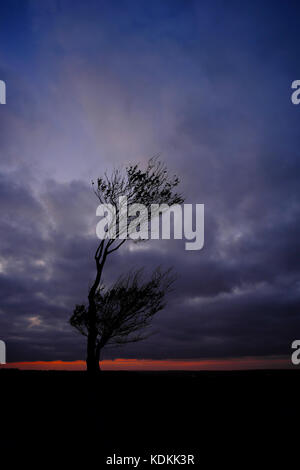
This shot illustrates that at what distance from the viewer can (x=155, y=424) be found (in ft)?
24.7

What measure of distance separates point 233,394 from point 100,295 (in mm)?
11144

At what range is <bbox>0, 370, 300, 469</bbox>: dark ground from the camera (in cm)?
599

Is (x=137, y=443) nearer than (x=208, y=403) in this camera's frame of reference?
Yes

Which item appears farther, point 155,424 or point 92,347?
point 92,347

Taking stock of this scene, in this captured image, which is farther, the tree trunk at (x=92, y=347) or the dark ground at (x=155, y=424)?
the tree trunk at (x=92, y=347)

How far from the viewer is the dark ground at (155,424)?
5.99 m

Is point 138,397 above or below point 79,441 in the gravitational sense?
below

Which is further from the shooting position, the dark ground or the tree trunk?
the tree trunk

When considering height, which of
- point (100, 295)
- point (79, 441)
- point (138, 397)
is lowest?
point (138, 397)
